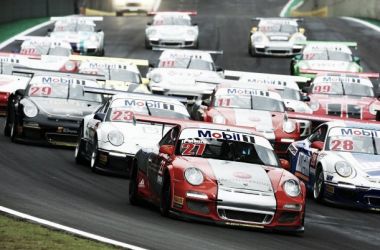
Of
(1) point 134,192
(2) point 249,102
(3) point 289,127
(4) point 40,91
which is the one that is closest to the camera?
(1) point 134,192

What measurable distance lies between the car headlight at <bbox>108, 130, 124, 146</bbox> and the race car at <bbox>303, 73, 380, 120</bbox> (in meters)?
8.09

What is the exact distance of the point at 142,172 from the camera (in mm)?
13273

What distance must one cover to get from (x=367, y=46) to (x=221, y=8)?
32621 millimetres

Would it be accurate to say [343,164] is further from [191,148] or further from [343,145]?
[191,148]

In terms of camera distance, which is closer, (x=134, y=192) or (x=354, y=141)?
(x=134, y=192)

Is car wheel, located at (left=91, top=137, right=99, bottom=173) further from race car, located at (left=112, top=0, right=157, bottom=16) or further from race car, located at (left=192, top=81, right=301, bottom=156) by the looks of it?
race car, located at (left=112, top=0, right=157, bottom=16)

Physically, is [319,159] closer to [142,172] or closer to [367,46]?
[142,172]

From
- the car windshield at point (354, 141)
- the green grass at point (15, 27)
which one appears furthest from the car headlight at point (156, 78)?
the green grass at point (15, 27)

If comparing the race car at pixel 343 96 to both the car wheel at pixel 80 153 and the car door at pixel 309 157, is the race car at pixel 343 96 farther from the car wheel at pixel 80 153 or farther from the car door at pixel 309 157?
the car wheel at pixel 80 153

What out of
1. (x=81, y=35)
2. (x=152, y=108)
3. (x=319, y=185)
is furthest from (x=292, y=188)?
(x=81, y=35)

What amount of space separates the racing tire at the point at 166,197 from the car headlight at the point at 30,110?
7.52m

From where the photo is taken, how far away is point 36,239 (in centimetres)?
941

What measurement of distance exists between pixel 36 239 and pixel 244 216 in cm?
297

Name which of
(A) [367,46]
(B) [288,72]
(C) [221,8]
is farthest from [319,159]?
(C) [221,8]
